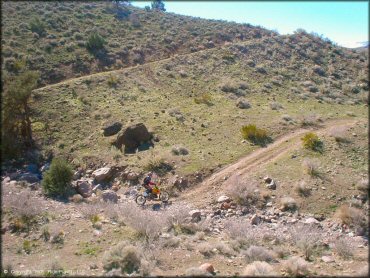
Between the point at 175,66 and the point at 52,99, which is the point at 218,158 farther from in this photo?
the point at 175,66

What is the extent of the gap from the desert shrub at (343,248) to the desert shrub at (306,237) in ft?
2.15

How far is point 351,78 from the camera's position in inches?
1521

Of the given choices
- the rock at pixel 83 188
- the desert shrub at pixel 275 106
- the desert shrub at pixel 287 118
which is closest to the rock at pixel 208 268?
the rock at pixel 83 188

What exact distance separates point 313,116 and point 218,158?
9229 millimetres

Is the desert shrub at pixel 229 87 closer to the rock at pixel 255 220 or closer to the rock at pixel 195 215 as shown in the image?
the rock at pixel 255 220

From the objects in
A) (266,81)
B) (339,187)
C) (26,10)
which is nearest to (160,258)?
(339,187)

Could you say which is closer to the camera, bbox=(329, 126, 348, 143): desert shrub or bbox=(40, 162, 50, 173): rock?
bbox=(329, 126, 348, 143): desert shrub

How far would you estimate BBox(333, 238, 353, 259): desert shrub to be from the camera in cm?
1115

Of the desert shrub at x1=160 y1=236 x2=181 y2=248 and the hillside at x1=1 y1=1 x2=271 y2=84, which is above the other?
the hillside at x1=1 y1=1 x2=271 y2=84

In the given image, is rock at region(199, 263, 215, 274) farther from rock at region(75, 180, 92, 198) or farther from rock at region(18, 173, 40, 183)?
rock at region(18, 173, 40, 183)

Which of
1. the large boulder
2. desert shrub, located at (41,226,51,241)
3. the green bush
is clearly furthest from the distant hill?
desert shrub, located at (41,226,51,241)

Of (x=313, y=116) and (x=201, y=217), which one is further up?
(x=313, y=116)

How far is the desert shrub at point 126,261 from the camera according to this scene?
949 cm

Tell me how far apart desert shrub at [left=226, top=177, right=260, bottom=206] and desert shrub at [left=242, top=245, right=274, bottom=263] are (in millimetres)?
5021
